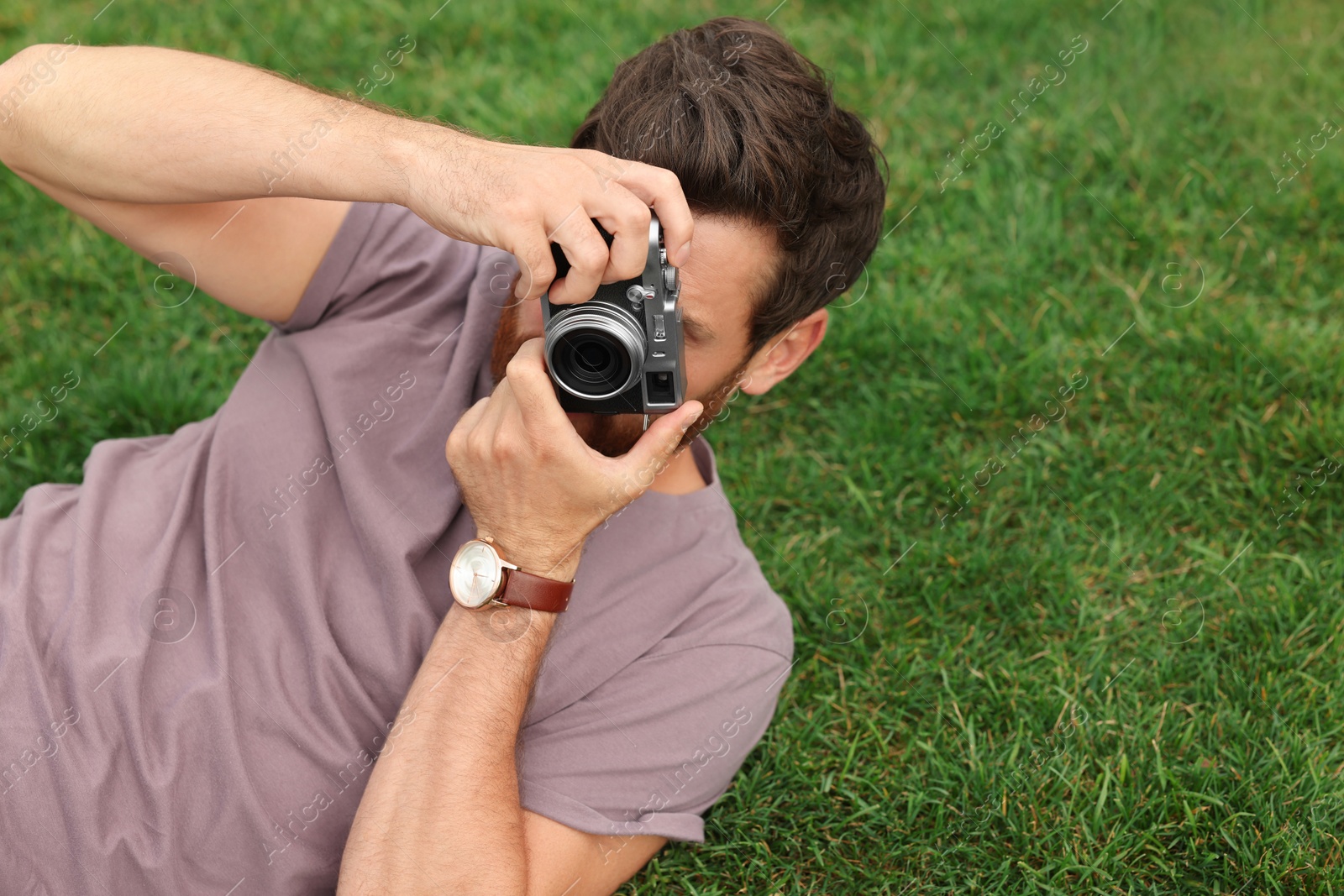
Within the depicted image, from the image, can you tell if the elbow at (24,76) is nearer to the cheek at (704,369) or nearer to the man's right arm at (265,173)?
the man's right arm at (265,173)

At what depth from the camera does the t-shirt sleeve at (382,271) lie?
2.39 metres

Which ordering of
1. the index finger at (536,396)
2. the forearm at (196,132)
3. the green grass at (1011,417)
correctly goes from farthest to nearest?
the green grass at (1011,417) < the forearm at (196,132) < the index finger at (536,396)

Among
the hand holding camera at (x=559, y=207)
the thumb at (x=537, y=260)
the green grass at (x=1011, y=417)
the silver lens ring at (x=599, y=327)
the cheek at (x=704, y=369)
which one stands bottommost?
the green grass at (x=1011, y=417)

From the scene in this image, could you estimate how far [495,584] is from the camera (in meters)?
2.06

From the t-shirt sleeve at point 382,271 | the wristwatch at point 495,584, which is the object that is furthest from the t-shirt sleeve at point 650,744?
the t-shirt sleeve at point 382,271

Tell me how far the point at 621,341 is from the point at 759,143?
0.58 m

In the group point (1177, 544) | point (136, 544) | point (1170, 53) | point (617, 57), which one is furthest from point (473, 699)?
point (1170, 53)

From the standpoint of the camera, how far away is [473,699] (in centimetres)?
203

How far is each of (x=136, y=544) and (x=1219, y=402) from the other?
3046mm

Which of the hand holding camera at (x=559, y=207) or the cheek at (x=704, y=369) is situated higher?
the hand holding camera at (x=559, y=207)

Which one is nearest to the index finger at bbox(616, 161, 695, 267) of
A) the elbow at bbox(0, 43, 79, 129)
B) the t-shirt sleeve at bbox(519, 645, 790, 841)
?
the t-shirt sleeve at bbox(519, 645, 790, 841)

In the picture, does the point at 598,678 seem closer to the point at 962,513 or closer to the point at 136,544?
the point at 136,544

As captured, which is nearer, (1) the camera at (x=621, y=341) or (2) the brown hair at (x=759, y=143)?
(1) the camera at (x=621, y=341)

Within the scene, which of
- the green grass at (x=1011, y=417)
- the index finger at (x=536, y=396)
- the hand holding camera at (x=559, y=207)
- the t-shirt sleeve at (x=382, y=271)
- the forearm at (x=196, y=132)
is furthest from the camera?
the green grass at (x=1011, y=417)
